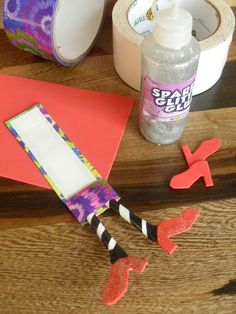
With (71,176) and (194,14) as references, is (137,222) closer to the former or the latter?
(71,176)

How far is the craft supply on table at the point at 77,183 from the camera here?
1.43 ft

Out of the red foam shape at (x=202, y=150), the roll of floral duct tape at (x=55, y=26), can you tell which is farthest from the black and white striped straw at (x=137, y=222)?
the roll of floral duct tape at (x=55, y=26)

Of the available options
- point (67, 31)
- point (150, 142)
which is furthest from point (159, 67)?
point (67, 31)

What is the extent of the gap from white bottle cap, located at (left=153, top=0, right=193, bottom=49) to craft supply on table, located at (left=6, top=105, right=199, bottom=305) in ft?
0.59

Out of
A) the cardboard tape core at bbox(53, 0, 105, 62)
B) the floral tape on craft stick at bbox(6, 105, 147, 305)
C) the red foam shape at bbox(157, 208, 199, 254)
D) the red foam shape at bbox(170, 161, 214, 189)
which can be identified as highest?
the cardboard tape core at bbox(53, 0, 105, 62)

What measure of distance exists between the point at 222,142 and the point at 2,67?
0.35 m

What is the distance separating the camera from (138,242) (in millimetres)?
473

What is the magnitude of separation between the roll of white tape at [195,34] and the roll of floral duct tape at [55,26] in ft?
0.23

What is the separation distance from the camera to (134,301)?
433mm

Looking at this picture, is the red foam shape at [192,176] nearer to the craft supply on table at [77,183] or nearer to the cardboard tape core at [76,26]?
the craft supply on table at [77,183]

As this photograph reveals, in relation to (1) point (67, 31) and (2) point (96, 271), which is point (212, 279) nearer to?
(2) point (96, 271)

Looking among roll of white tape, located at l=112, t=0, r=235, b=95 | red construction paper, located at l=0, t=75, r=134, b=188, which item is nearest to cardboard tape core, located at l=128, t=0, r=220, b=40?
roll of white tape, located at l=112, t=0, r=235, b=95

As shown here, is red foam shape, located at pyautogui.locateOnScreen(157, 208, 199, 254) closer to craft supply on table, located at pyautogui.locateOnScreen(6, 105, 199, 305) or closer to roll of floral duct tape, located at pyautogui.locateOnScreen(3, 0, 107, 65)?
craft supply on table, located at pyautogui.locateOnScreen(6, 105, 199, 305)

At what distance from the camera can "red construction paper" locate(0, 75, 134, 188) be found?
0.54m
